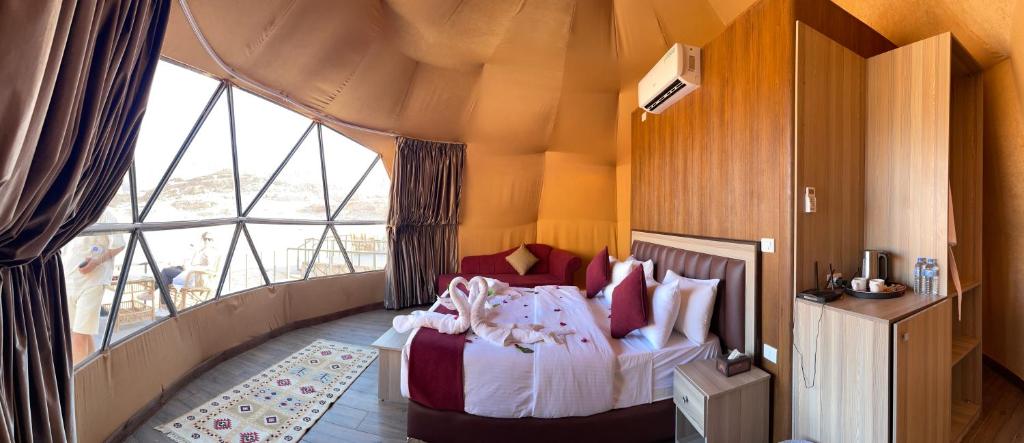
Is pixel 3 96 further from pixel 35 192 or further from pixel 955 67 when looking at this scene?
pixel 955 67

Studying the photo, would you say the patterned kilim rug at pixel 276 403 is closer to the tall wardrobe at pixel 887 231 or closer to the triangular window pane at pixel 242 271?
the triangular window pane at pixel 242 271

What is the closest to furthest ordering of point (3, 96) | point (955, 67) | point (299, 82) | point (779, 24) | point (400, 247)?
point (3, 96) < point (779, 24) < point (955, 67) < point (299, 82) < point (400, 247)

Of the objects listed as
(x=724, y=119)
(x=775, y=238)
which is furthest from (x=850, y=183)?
(x=724, y=119)

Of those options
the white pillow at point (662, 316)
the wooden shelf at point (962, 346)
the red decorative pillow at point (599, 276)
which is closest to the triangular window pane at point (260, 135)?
the red decorative pillow at point (599, 276)

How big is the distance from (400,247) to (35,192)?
4007 mm

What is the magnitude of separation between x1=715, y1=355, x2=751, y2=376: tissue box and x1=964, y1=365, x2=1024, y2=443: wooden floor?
1513 mm

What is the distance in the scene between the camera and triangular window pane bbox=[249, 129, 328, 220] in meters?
4.21

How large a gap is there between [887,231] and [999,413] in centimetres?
168

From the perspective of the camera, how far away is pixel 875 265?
2.14 metres

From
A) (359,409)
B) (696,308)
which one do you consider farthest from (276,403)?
(696,308)

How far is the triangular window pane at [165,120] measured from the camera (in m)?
2.57

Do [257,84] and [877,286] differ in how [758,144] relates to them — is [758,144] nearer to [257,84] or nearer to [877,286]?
[877,286]

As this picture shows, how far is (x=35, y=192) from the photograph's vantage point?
49.9 inches

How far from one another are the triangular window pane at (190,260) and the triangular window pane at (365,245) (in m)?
1.65
